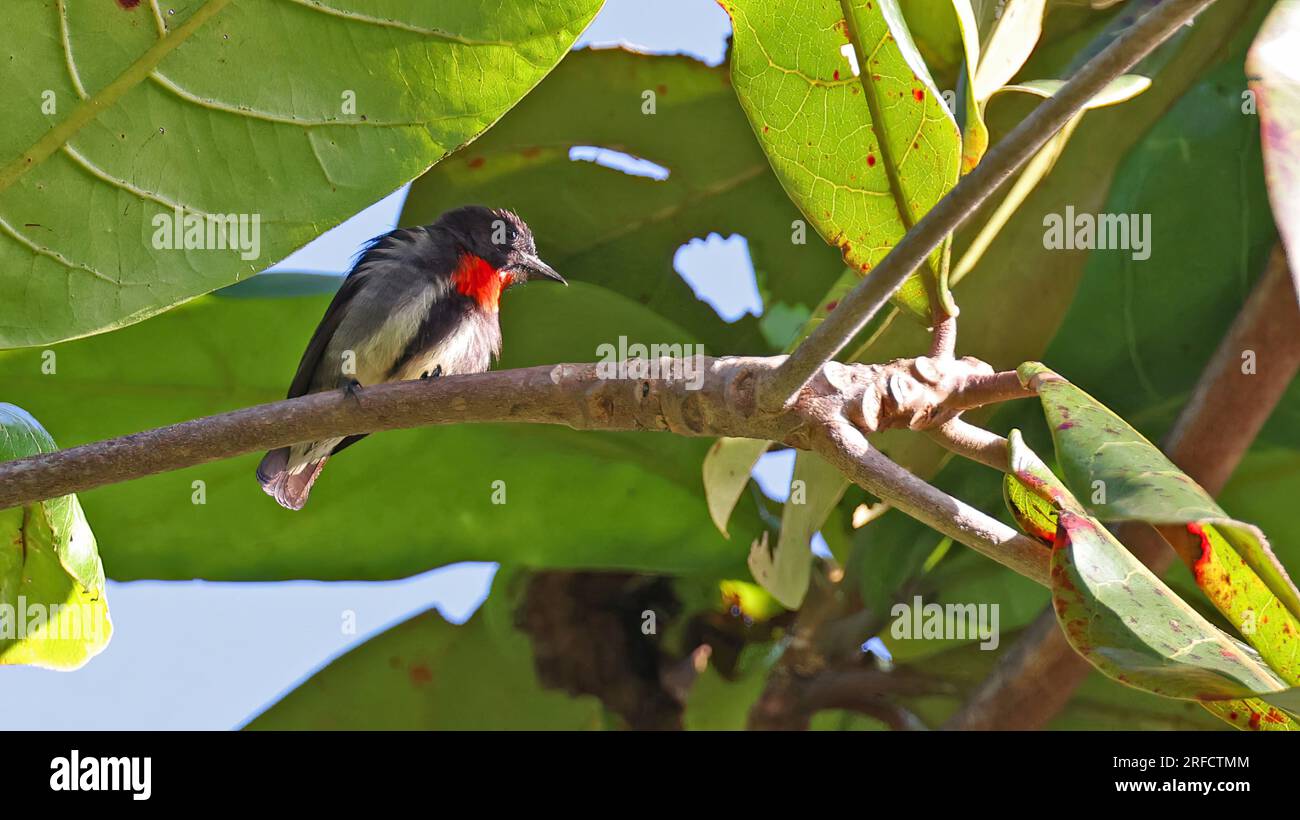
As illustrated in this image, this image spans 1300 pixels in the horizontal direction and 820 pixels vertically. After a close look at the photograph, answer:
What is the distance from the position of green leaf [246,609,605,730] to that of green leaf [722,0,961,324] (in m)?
1.47

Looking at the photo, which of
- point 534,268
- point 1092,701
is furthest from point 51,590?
point 1092,701

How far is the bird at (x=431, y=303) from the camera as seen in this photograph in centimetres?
342

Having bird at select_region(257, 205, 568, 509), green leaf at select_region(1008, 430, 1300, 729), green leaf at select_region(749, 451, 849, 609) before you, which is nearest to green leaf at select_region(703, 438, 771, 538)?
green leaf at select_region(749, 451, 849, 609)

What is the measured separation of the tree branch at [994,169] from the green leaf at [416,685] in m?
1.79

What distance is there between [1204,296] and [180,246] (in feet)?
6.73

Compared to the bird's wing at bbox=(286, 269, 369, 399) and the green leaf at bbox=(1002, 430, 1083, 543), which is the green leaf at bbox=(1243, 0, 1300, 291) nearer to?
the green leaf at bbox=(1002, 430, 1083, 543)

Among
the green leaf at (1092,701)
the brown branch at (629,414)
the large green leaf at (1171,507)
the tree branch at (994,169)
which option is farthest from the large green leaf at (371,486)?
the tree branch at (994,169)

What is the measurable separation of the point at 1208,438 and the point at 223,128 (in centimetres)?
178

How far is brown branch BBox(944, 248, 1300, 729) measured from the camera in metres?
2.24

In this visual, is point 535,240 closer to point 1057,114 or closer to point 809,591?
point 809,591

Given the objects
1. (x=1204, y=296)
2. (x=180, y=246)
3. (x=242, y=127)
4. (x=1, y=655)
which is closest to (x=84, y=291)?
(x=180, y=246)

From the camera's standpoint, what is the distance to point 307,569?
2.68 meters

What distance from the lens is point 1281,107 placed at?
1327mm

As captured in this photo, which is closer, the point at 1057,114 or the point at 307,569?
the point at 1057,114
